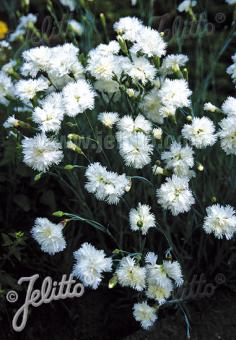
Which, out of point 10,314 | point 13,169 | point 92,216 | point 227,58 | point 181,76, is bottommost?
point 10,314

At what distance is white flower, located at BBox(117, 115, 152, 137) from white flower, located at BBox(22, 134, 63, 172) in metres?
0.20

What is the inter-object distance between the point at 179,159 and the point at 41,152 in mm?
400

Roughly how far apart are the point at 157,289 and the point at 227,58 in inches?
81.7

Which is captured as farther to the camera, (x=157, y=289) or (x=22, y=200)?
(x=22, y=200)

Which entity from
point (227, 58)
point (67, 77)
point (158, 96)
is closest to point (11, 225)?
point (67, 77)

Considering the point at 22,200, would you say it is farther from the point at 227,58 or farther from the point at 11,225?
the point at 227,58

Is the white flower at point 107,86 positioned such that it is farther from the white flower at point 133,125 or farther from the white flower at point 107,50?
the white flower at point 133,125

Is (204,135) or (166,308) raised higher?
(204,135)

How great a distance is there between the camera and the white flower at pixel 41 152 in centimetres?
160

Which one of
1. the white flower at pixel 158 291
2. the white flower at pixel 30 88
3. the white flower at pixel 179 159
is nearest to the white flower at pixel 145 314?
the white flower at pixel 158 291

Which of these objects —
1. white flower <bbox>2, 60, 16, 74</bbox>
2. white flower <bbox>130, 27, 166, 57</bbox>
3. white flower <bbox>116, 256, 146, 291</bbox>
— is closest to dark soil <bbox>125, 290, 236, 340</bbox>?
white flower <bbox>116, 256, 146, 291</bbox>

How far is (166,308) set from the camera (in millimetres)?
1861

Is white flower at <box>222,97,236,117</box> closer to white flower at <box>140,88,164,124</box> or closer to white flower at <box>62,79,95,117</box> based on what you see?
white flower at <box>140,88,164,124</box>

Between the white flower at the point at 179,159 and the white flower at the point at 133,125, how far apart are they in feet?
0.32
